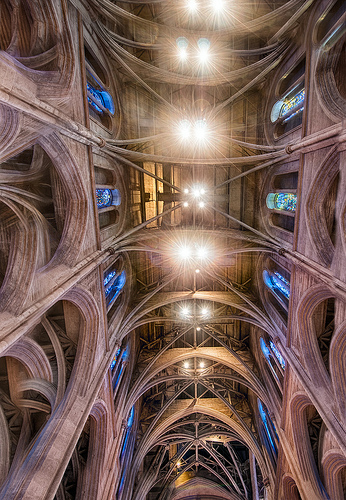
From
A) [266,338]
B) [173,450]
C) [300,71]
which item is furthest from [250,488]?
[300,71]

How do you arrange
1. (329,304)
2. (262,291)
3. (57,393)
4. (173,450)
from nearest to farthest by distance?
(57,393) < (329,304) < (262,291) < (173,450)

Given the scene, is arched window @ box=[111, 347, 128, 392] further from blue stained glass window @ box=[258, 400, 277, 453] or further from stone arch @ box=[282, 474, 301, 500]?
stone arch @ box=[282, 474, 301, 500]

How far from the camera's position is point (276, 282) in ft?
33.9

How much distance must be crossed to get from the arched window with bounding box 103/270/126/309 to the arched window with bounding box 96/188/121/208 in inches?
115

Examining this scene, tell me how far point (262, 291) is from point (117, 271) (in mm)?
6760

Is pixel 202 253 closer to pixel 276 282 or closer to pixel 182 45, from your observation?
pixel 276 282

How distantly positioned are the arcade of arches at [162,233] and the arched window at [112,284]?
0.31ft

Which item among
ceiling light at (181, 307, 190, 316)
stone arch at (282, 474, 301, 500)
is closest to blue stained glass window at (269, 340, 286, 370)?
stone arch at (282, 474, 301, 500)

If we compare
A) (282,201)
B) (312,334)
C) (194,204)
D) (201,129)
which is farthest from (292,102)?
(312,334)

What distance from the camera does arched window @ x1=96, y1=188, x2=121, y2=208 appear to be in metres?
9.44

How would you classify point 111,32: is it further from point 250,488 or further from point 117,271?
point 250,488

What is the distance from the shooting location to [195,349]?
13.5 m

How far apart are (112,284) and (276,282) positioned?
698 centimetres

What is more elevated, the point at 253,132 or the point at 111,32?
the point at 111,32
